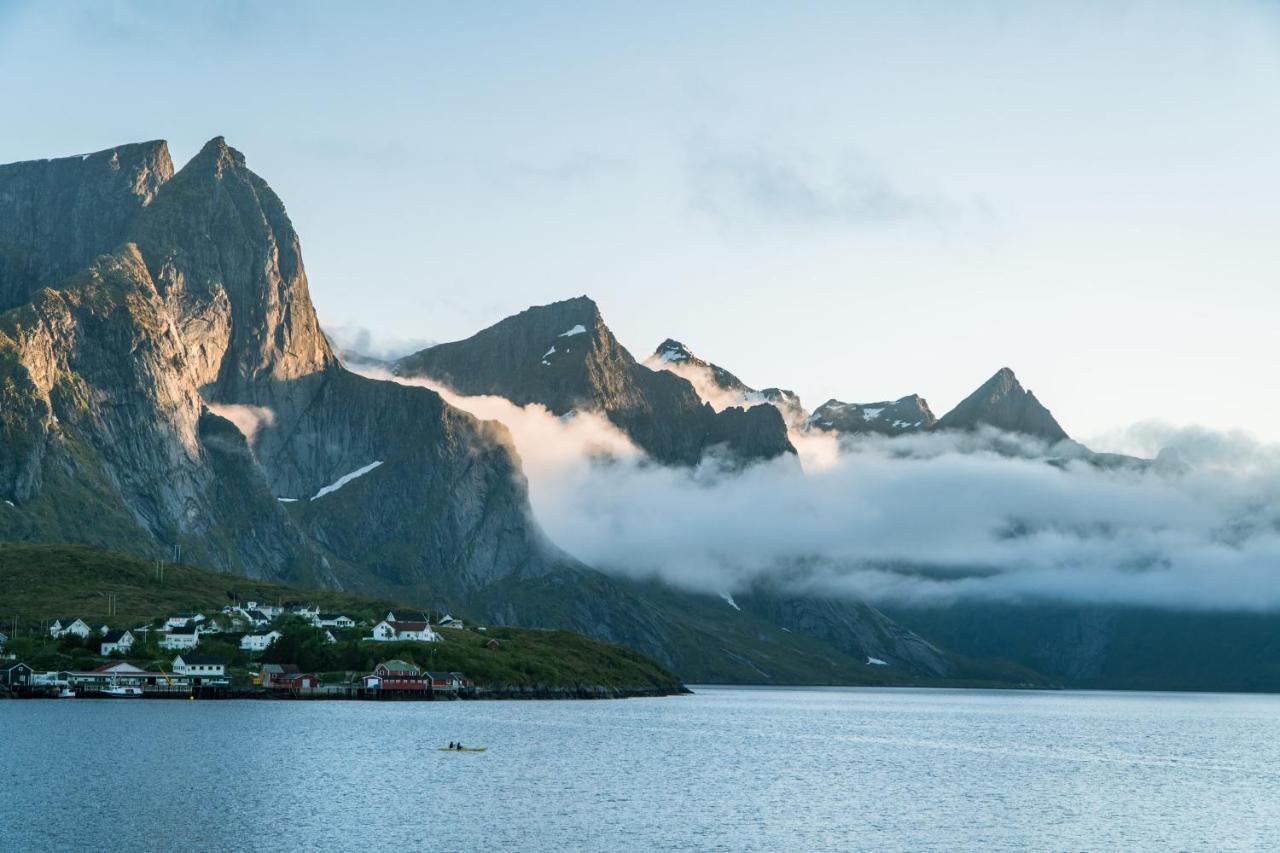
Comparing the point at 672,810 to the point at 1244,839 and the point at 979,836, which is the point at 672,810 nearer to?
the point at 979,836

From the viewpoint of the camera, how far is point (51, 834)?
8581 centimetres

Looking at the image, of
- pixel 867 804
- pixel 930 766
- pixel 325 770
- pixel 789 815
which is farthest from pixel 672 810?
pixel 930 766

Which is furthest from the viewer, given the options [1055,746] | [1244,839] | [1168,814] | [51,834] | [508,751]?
[1055,746]

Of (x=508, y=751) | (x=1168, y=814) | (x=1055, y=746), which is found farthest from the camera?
(x=1055, y=746)

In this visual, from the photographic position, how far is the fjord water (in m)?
91.9

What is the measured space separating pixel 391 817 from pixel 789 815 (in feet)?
95.0

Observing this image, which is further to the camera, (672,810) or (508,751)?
(508,751)

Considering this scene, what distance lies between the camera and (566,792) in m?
115

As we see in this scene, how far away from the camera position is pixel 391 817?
3846 inches

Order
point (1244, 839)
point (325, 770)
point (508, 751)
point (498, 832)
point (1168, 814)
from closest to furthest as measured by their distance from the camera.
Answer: point (498, 832) → point (1244, 839) → point (1168, 814) → point (325, 770) → point (508, 751)

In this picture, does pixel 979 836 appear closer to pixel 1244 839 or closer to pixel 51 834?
pixel 1244 839

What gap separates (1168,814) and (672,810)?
130ft

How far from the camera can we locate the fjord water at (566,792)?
9188 cm

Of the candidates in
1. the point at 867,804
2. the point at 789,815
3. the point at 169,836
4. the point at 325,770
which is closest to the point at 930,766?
the point at 867,804
